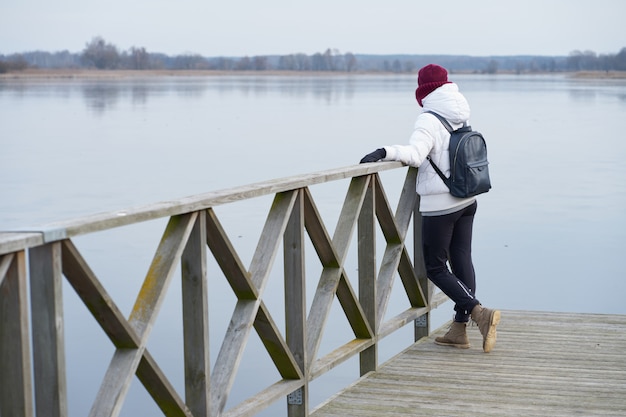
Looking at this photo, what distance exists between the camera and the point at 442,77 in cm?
454

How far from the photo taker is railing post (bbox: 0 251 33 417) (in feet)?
7.52

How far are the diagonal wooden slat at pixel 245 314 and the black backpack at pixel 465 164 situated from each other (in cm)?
111

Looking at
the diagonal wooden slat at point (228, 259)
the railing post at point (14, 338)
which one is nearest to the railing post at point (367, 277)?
the diagonal wooden slat at point (228, 259)

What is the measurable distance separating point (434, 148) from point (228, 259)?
5.15 feet

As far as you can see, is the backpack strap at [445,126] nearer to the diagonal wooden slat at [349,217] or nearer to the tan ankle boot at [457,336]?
the diagonal wooden slat at [349,217]

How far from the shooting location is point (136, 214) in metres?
2.66

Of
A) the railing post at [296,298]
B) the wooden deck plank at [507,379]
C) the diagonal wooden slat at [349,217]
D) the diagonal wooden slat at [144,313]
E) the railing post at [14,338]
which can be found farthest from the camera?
the diagonal wooden slat at [349,217]

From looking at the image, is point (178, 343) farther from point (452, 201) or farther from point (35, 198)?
point (35, 198)

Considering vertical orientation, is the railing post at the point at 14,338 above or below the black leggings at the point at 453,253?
above

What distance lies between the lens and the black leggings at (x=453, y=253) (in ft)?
15.1

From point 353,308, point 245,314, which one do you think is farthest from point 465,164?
point 245,314

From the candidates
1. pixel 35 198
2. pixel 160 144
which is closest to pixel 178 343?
pixel 35 198

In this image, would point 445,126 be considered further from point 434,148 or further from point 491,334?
point 491,334

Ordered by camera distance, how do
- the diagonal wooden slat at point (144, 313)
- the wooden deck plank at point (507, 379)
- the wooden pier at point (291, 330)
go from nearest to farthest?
the wooden pier at point (291, 330) < the diagonal wooden slat at point (144, 313) < the wooden deck plank at point (507, 379)
